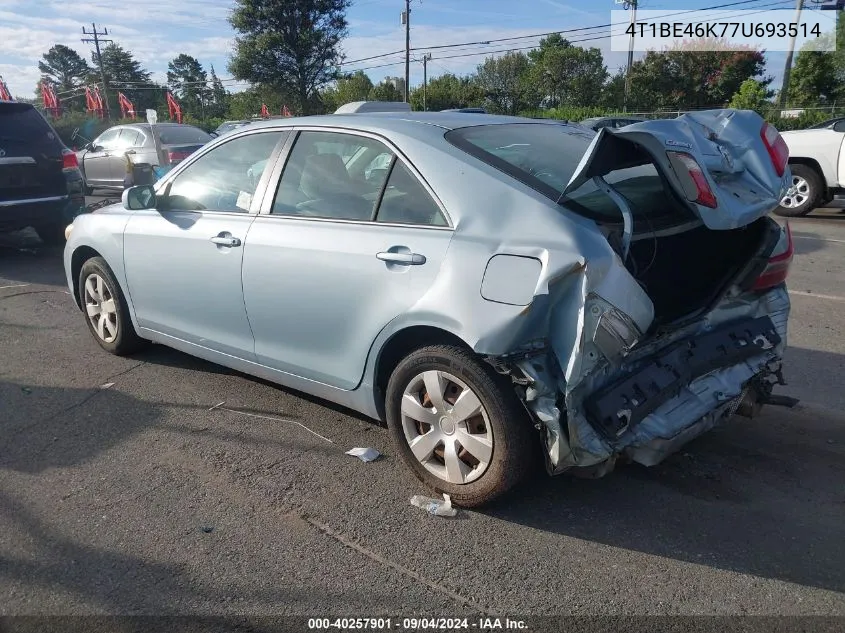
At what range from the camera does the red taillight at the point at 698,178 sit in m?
2.80

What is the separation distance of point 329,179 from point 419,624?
2.24 meters

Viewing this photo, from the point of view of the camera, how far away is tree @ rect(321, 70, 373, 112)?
177 feet

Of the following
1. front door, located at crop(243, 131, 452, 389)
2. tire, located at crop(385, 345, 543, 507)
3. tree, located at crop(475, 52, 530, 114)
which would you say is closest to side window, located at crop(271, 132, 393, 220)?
front door, located at crop(243, 131, 452, 389)

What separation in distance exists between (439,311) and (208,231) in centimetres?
180

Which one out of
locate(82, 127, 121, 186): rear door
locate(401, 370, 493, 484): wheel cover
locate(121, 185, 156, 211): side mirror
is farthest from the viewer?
locate(82, 127, 121, 186): rear door

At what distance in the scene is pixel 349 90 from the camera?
56.5 metres

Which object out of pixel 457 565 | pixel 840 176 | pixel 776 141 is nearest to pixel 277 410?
pixel 457 565

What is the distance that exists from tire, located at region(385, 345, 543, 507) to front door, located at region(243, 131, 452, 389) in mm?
278

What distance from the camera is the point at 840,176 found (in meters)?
11.1

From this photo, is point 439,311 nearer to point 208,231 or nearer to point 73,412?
point 208,231

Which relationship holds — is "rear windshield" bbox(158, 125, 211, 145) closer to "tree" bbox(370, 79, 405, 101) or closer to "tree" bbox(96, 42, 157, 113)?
"tree" bbox(370, 79, 405, 101)

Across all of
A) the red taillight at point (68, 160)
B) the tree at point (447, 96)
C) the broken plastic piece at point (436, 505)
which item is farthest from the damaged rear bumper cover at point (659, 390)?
the tree at point (447, 96)

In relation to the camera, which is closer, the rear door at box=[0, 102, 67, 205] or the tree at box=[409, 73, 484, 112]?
the rear door at box=[0, 102, 67, 205]

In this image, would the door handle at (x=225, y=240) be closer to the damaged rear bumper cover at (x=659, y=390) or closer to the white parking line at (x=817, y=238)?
the damaged rear bumper cover at (x=659, y=390)
